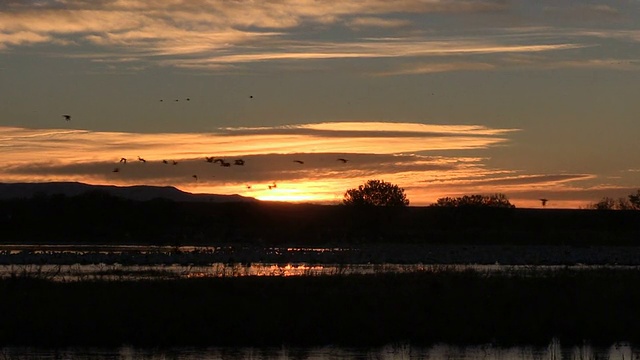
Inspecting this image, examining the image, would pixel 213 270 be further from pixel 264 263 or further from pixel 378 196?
pixel 378 196

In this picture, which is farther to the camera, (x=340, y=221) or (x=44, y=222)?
(x=340, y=221)

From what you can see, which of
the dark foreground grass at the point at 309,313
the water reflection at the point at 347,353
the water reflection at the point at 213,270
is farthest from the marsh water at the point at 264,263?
the water reflection at the point at 347,353

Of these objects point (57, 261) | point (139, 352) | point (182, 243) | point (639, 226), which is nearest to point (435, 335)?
point (139, 352)

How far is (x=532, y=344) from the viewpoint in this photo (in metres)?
23.4

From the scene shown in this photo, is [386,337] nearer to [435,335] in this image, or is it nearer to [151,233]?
[435,335]

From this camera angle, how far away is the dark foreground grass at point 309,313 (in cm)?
2291

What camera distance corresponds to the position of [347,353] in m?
21.9

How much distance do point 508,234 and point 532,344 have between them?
71.1m

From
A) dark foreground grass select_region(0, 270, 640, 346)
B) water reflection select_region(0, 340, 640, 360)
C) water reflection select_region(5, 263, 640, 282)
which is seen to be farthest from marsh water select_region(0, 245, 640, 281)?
water reflection select_region(0, 340, 640, 360)

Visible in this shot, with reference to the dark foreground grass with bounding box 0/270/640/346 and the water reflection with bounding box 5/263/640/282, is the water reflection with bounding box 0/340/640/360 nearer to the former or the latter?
the dark foreground grass with bounding box 0/270/640/346

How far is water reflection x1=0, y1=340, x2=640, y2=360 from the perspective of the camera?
21328 mm

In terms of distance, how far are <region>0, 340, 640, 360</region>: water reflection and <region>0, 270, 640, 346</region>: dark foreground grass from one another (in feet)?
1.62

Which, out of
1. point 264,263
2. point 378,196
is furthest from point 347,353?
point 378,196

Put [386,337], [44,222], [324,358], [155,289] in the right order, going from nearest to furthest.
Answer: [324,358] < [386,337] < [155,289] < [44,222]
